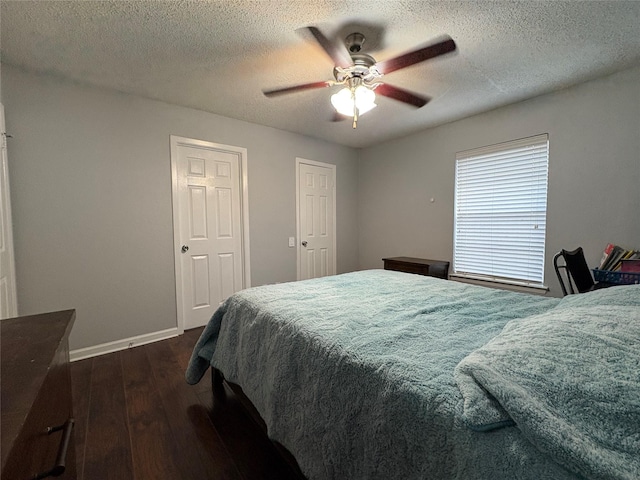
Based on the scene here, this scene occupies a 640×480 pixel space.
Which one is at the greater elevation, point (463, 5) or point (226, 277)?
point (463, 5)

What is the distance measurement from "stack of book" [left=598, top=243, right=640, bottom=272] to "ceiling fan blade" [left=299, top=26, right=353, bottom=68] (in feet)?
8.02

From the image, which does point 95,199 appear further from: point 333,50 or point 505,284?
point 505,284

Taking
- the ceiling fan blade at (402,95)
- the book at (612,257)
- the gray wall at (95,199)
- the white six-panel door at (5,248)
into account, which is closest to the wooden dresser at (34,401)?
the white six-panel door at (5,248)

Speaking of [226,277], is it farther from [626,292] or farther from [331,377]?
[626,292]

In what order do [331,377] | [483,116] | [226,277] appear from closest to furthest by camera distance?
1. [331,377]
2. [483,116]
3. [226,277]

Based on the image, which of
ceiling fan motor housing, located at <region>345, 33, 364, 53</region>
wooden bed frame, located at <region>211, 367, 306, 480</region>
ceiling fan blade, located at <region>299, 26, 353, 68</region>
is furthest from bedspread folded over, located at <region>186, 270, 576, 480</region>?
ceiling fan motor housing, located at <region>345, 33, 364, 53</region>

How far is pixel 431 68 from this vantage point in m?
2.15

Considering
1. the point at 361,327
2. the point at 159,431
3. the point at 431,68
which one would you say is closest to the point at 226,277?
the point at 159,431

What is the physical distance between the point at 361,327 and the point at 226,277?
2483 millimetres

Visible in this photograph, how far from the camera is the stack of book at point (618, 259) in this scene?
1981 mm

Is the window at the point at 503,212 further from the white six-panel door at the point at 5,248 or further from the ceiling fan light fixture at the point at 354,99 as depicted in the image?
the white six-panel door at the point at 5,248

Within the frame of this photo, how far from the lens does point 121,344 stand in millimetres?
2586

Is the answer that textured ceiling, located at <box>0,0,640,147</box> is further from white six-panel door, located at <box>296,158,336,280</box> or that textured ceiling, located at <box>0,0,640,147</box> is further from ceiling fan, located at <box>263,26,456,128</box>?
white six-panel door, located at <box>296,158,336,280</box>

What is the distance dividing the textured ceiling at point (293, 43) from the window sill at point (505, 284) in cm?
187
